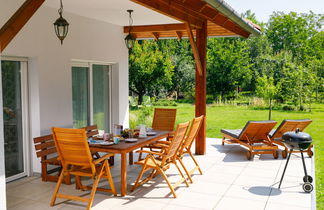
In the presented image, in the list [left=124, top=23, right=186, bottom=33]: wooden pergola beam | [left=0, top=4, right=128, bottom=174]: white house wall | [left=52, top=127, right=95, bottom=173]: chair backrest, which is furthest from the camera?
[left=124, top=23, right=186, bottom=33]: wooden pergola beam

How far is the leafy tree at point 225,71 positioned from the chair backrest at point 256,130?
1563cm

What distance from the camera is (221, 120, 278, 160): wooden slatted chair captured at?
717 centimetres

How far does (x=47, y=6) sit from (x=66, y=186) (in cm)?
319

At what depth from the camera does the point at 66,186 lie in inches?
217

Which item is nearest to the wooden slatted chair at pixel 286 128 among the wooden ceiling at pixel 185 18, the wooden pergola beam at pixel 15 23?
the wooden ceiling at pixel 185 18

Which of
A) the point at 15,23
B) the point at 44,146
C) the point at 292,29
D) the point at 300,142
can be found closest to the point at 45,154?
the point at 44,146

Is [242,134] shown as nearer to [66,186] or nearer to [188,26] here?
[188,26]

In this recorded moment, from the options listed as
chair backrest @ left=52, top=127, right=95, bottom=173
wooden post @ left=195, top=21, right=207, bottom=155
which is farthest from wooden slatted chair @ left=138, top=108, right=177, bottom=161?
chair backrest @ left=52, top=127, right=95, bottom=173

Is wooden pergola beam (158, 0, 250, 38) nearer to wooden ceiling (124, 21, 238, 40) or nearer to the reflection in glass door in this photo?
wooden ceiling (124, 21, 238, 40)

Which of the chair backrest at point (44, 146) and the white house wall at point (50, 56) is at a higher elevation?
the white house wall at point (50, 56)

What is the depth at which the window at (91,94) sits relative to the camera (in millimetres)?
7762

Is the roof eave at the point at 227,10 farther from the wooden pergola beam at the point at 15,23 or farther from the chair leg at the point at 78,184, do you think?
the chair leg at the point at 78,184

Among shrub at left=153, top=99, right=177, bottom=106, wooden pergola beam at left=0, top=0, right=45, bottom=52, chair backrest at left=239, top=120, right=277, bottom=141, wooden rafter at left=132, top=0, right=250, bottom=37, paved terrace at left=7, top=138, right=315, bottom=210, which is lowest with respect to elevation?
paved terrace at left=7, top=138, right=315, bottom=210

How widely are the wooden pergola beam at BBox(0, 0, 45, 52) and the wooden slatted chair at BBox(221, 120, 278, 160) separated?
473cm
